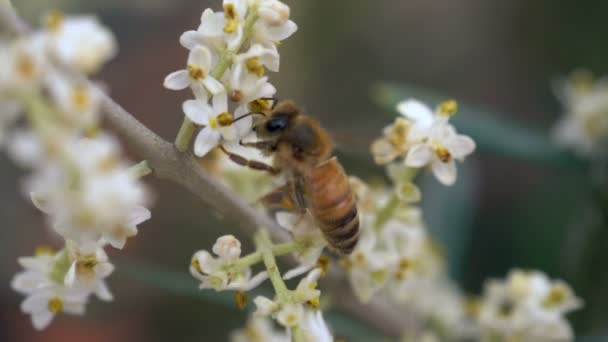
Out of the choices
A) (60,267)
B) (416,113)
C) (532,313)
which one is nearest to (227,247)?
(60,267)

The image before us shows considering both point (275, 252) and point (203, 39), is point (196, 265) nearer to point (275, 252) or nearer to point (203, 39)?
point (275, 252)

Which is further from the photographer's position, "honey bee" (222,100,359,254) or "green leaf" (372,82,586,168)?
"green leaf" (372,82,586,168)

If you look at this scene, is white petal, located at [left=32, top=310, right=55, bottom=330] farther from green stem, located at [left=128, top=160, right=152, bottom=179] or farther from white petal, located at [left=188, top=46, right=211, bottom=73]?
white petal, located at [left=188, top=46, right=211, bottom=73]

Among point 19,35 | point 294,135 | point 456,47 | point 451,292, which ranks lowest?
point 19,35

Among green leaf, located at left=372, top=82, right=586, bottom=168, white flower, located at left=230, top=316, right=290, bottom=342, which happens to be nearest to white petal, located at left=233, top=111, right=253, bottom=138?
white flower, located at left=230, top=316, right=290, bottom=342

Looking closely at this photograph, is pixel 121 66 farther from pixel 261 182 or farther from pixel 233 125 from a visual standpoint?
pixel 233 125

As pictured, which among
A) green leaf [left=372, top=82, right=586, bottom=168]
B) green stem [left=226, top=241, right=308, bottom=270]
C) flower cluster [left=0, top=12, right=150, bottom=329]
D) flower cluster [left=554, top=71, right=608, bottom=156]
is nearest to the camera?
flower cluster [left=0, top=12, right=150, bottom=329]

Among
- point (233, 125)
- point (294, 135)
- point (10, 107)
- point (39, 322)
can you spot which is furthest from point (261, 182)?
point (10, 107)
